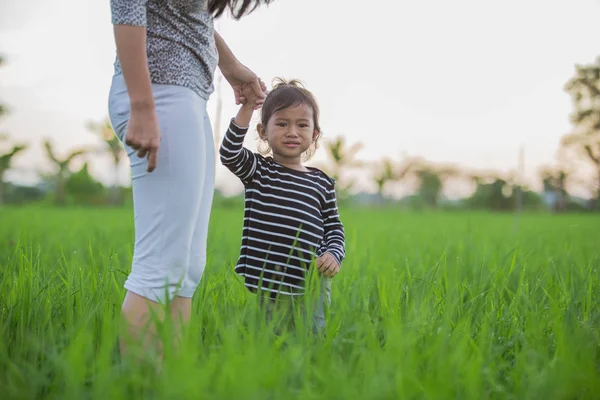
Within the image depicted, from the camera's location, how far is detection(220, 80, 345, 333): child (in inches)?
66.2

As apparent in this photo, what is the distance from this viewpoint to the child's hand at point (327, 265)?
1.68 meters

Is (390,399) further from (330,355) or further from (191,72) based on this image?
(191,72)

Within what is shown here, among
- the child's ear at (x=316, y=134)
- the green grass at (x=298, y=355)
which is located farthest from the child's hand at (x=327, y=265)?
the child's ear at (x=316, y=134)

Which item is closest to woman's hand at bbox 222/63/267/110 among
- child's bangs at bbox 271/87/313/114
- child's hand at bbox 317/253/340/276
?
child's bangs at bbox 271/87/313/114

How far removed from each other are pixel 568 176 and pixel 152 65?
137ft

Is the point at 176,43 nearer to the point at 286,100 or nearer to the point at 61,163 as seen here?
the point at 286,100

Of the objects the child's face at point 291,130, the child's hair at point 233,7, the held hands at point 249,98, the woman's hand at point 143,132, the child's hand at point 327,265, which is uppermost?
the child's hair at point 233,7

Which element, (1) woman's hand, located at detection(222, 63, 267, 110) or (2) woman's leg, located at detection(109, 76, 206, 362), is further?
(1) woman's hand, located at detection(222, 63, 267, 110)

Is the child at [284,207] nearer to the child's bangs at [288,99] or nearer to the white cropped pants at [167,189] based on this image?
the child's bangs at [288,99]

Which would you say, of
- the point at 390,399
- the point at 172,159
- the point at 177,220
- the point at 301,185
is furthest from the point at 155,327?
the point at 301,185

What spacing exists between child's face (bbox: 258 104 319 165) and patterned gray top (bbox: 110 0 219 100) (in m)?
0.51

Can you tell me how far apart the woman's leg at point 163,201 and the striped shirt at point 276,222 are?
0.46 metres

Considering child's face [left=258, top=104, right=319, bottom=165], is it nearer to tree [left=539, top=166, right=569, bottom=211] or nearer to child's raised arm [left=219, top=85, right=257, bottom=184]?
child's raised arm [left=219, top=85, right=257, bottom=184]

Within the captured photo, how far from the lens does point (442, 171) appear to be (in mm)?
50250
